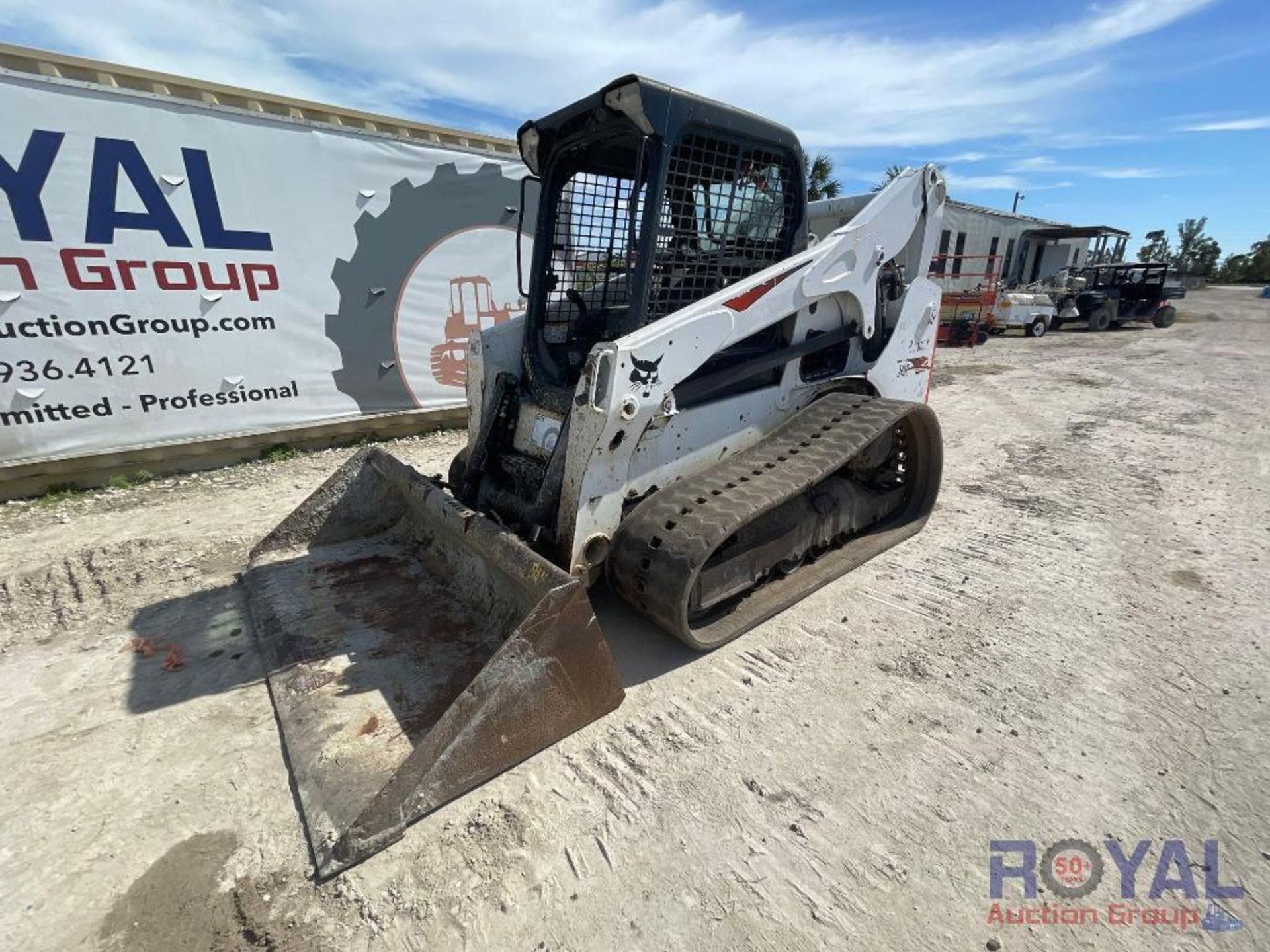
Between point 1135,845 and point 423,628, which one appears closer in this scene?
point 1135,845

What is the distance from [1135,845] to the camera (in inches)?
75.6

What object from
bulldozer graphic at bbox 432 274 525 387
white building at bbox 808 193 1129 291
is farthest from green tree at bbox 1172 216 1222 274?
bulldozer graphic at bbox 432 274 525 387

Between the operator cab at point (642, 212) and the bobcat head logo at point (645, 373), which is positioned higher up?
the operator cab at point (642, 212)

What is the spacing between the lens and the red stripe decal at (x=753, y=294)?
112 inches

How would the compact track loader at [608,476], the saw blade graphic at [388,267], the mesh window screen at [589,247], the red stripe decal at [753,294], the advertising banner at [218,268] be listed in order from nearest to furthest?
the compact track loader at [608,476] < the red stripe decal at [753,294] < the mesh window screen at [589,247] < the advertising banner at [218,268] < the saw blade graphic at [388,267]

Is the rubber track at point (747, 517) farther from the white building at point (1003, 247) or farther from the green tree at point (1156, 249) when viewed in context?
the green tree at point (1156, 249)

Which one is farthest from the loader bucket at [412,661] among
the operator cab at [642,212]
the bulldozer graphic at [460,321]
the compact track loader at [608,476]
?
the bulldozer graphic at [460,321]

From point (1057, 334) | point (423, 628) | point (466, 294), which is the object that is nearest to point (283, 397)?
point (466, 294)

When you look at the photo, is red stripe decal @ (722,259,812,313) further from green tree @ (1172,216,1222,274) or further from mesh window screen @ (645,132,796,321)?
green tree @ (1172,216,1222,274)

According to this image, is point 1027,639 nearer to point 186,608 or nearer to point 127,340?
point 186,608

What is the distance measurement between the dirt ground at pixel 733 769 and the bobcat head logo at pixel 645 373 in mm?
1282

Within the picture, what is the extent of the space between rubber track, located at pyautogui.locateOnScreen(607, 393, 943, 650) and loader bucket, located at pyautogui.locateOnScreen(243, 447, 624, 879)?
41 cm

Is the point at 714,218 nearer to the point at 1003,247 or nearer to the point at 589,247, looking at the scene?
the point at 589,247

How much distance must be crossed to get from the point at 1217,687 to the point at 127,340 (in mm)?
7275
